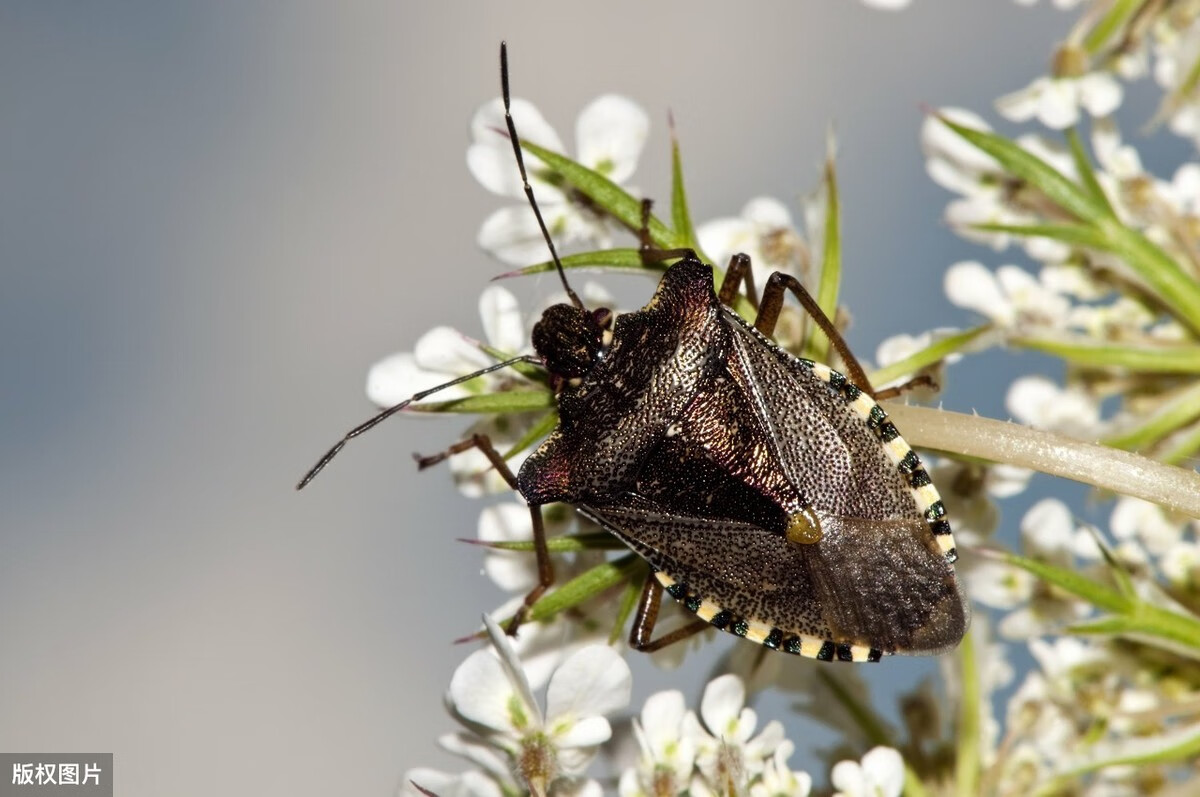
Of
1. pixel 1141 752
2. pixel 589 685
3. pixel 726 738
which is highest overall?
pixel 589 685

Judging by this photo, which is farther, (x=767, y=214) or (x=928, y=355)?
(x=767, y=214)

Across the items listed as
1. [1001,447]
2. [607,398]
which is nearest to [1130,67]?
[1001,447]

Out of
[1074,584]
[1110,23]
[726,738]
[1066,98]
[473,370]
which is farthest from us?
[1066,98]

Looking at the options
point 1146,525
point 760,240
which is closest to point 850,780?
point 1146,525

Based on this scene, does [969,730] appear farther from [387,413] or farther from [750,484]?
[387,413]

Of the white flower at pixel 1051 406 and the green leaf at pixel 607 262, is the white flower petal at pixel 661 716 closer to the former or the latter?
the green leaf at pixel 607 262

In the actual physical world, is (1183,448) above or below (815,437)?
below
